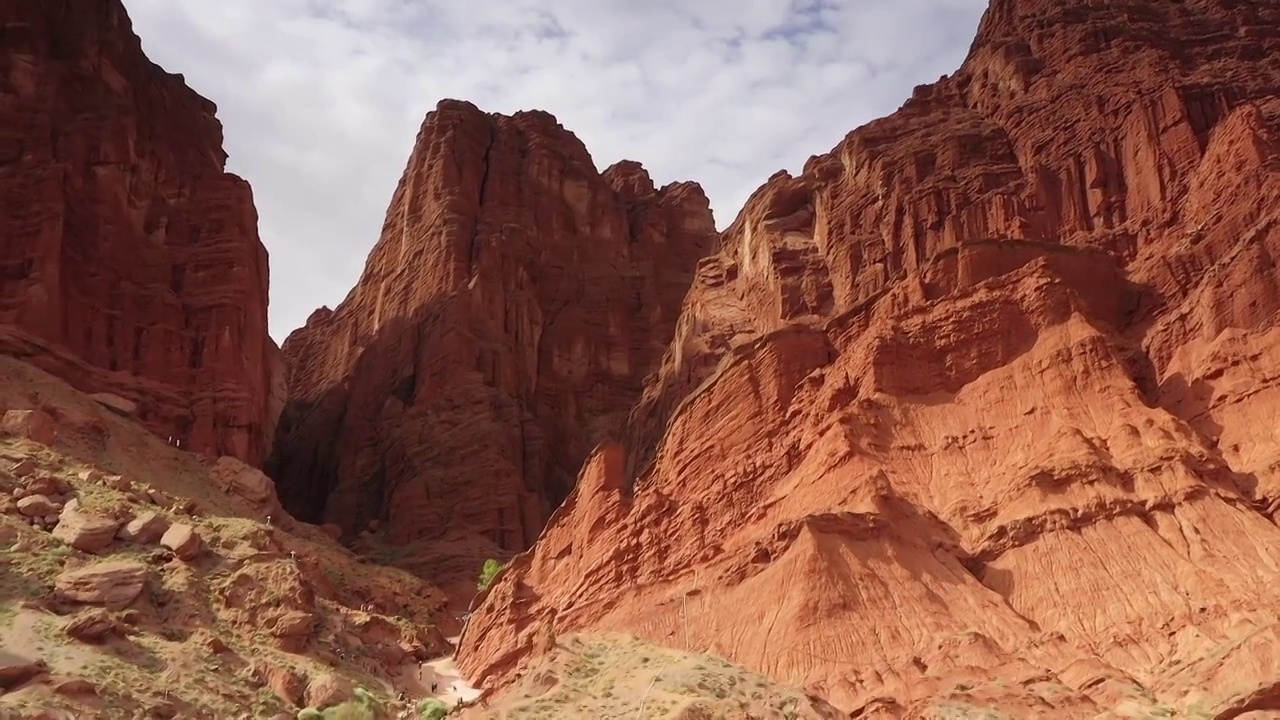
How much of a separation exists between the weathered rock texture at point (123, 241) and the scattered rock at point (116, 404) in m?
0.99

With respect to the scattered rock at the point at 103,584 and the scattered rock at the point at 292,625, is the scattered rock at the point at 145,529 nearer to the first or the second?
the scattered rock at the point at 103,584

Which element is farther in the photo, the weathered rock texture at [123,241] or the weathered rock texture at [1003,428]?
the weathered rock texture at [123,241]

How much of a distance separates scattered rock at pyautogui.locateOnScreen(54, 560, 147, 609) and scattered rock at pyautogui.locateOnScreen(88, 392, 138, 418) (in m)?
24.5

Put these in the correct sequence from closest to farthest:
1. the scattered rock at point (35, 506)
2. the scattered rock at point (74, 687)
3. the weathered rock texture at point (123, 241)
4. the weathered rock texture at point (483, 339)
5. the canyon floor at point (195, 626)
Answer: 1. the scattered rock at point (74, 687)
2. the canyon floor at point (195, 626)
3. the scattered rock at point (35, 506)
4. the weathered rock texture at point (123, 241)
5. the weathered rock texture at point (483, 339)

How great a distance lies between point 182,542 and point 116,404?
2257 centimetres

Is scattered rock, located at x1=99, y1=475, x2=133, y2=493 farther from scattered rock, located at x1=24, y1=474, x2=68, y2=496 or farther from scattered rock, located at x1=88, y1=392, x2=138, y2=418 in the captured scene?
scattered rock, located at x1=88, y1=392, x2=138, y2=418

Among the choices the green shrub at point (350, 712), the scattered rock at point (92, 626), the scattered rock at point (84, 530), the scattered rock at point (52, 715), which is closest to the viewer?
the scattered rock at point (52, 715)

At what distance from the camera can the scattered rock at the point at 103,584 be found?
154ft

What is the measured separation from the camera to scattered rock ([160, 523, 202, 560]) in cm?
5269

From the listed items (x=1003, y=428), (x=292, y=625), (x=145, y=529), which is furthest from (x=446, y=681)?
(x=1003, y=428)

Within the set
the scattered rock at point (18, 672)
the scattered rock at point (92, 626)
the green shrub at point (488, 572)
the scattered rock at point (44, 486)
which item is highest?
the scattered rock at point (44, 486)

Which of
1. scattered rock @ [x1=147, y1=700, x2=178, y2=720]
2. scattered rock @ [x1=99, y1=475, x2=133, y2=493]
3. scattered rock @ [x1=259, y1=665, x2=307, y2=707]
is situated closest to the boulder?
scattered rock @ [x1=99, y1=475, x2=133, y2=493]

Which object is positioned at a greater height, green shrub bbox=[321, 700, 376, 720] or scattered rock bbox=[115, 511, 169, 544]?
scattered rock bbox=[115, 511, 169, 544]

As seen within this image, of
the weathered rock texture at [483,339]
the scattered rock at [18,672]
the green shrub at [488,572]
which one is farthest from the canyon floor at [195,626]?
the weathered rock texture at [483,339]
